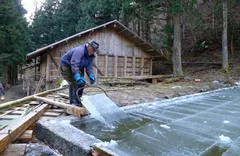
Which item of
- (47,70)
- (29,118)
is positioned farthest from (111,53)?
(29,118)

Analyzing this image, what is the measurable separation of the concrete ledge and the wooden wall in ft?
27.1

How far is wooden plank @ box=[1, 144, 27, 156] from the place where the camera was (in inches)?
76.1

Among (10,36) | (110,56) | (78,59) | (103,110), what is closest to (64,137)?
(103,110)

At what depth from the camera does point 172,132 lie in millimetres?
2441

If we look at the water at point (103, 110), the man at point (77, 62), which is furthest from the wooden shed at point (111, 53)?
the water at point (103, 110)

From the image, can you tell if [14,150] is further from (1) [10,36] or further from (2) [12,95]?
(2) [12,95]

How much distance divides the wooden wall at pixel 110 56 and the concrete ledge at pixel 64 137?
8275 mm

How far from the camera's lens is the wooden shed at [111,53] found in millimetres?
10484

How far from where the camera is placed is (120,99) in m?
4.27

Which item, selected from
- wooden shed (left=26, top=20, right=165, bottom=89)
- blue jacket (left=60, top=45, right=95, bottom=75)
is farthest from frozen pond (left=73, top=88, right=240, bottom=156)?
wooden shed (left=26, top=20, right=165, bottom=89)

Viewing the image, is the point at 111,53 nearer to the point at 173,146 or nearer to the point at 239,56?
the point at 239,56

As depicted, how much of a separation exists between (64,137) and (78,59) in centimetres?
138

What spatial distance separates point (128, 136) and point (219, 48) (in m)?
12.9

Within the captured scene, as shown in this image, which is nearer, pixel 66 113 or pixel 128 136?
pixel 128 136
